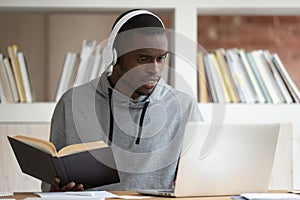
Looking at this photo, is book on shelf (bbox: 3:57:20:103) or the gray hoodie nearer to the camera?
the gray hoodie

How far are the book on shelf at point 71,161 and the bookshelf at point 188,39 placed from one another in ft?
2.64

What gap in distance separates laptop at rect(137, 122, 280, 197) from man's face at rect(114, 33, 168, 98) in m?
0.47

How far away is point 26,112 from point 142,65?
30.2 inches

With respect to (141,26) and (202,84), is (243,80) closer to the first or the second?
(202,84)

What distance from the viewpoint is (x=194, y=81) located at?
9.27ft

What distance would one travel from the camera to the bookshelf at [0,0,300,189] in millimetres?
2797

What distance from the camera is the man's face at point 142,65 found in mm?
2215

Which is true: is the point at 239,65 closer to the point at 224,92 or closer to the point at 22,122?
the point at 224,92

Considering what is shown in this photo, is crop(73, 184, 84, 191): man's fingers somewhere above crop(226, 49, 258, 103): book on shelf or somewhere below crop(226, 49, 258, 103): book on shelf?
below

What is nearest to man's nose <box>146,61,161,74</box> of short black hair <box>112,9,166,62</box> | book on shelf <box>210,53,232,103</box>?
short black hair <box>112,9,166,62</box>

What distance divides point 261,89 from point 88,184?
3.90ft

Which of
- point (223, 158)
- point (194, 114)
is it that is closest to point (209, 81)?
point (194, 114)

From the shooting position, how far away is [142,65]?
2.25 metres

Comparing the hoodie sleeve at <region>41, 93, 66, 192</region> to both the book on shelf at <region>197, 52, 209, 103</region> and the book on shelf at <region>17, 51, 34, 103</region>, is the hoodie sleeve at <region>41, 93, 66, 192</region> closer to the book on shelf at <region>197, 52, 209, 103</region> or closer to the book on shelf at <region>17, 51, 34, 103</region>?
the book on shelf at <region>17, 51, 34, 103</region>
